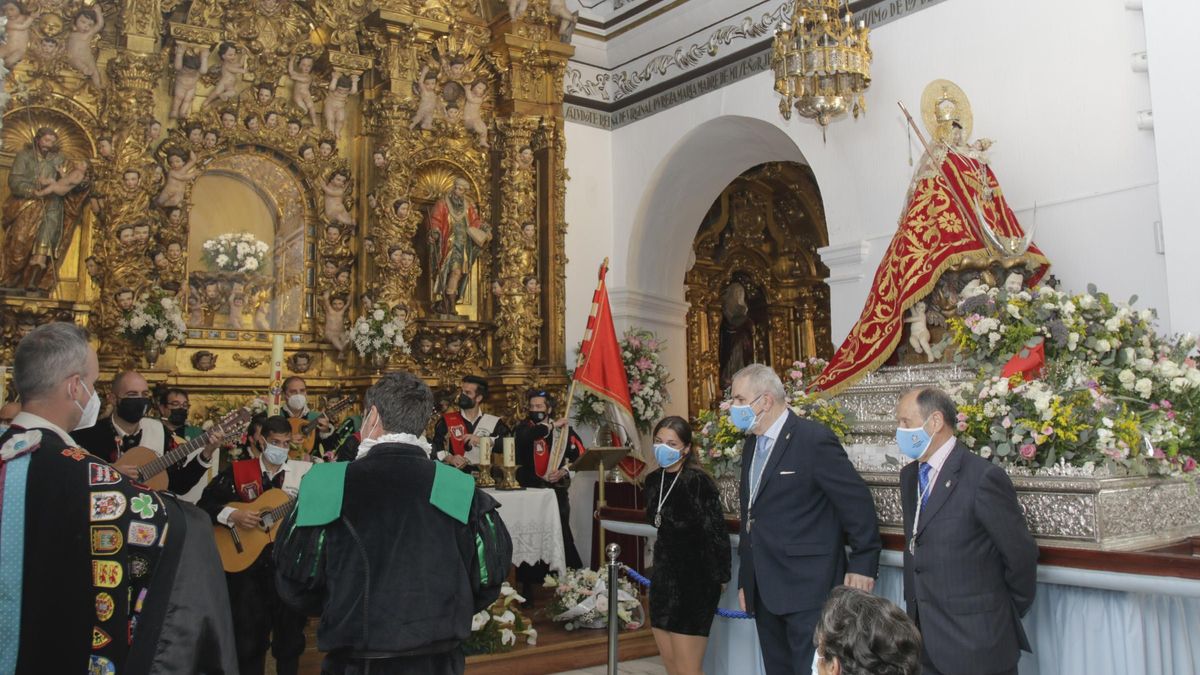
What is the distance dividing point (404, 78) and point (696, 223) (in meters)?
4.02

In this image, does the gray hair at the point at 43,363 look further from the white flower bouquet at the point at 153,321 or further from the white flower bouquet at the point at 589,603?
the white flower bouquet at the point at 153,321

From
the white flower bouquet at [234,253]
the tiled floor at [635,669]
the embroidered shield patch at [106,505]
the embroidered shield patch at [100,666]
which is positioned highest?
the white flower bouquet at [234,253]

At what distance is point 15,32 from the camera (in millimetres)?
8273

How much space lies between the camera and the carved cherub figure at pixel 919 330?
673 cm

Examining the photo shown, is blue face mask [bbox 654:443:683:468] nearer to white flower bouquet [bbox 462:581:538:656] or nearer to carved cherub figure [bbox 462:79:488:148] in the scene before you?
white flower bouquet [bbox 462:581:538:656]

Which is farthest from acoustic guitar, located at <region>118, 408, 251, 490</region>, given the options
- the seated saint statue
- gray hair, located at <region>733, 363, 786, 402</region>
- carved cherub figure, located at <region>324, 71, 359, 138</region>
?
carved cherub figure, located at <region>324, 71, 359, 138</region>

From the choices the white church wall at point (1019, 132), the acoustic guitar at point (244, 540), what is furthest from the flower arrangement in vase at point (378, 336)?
the acoustic guitar at point (244, 540)

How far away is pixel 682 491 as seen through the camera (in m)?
4.79

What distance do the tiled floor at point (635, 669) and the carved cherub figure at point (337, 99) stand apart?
634 centimetres


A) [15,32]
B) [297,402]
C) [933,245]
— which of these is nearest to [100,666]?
[933,245]

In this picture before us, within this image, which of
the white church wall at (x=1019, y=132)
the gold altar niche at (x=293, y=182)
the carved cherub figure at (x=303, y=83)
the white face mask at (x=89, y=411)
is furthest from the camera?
the carved cherub figure at (x=303, y=83)

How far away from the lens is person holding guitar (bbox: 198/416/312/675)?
516 cm

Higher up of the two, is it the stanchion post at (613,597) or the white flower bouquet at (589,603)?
the stanchion post at (613,597)

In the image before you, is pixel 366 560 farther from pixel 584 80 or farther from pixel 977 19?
pixel 584 80
